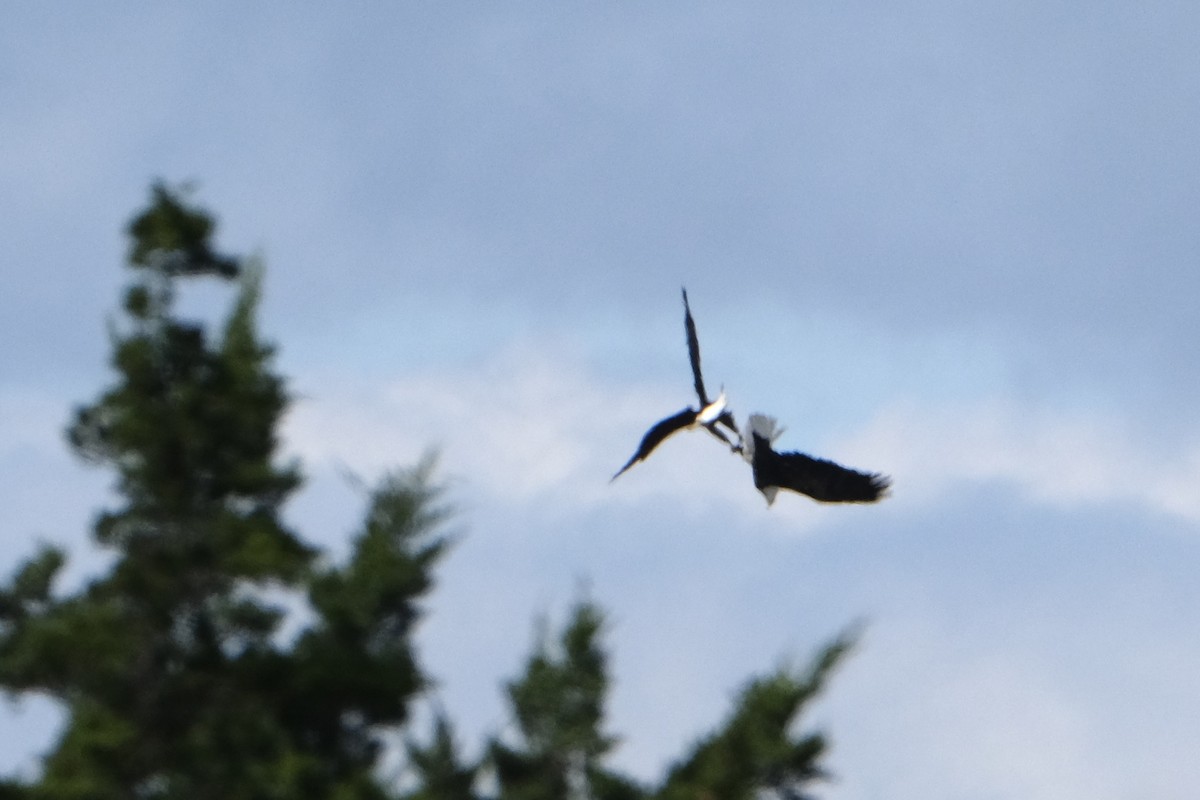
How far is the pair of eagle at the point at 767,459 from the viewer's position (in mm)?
13664

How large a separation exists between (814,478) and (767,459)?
71 cm

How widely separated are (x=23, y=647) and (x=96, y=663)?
917mm

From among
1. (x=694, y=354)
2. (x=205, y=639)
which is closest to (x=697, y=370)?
(x=694, y=354)

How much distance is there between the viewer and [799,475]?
1474 cm

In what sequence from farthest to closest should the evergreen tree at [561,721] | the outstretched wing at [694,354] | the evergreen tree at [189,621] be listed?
the evergreen tree at [561,721] < the evergreen tree at [189,621] < the outstretched wing at [694,354]

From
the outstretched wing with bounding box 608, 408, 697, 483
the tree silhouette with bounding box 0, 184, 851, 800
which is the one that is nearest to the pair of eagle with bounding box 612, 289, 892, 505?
the outstretched wing with bounding box 608, 408, 697, 483

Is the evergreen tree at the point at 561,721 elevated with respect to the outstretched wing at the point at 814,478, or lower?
elevated

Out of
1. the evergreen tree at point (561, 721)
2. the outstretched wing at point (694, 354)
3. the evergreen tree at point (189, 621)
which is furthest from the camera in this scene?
the evergreen tree at point (561, 721)

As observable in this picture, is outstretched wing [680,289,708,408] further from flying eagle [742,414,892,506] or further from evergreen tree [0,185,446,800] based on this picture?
evergreen tree [0,185,446,800]

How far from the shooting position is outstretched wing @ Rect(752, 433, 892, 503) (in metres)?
14.3

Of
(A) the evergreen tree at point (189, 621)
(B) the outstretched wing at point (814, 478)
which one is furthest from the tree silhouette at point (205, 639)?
(B) the outstretched wing at point (814, 478)

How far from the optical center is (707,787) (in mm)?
24672

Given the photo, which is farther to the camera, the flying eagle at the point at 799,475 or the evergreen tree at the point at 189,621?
the evergreen tree at the point at 189,621

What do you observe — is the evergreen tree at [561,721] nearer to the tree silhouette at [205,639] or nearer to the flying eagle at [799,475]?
the tree silhouette at [205,639]
